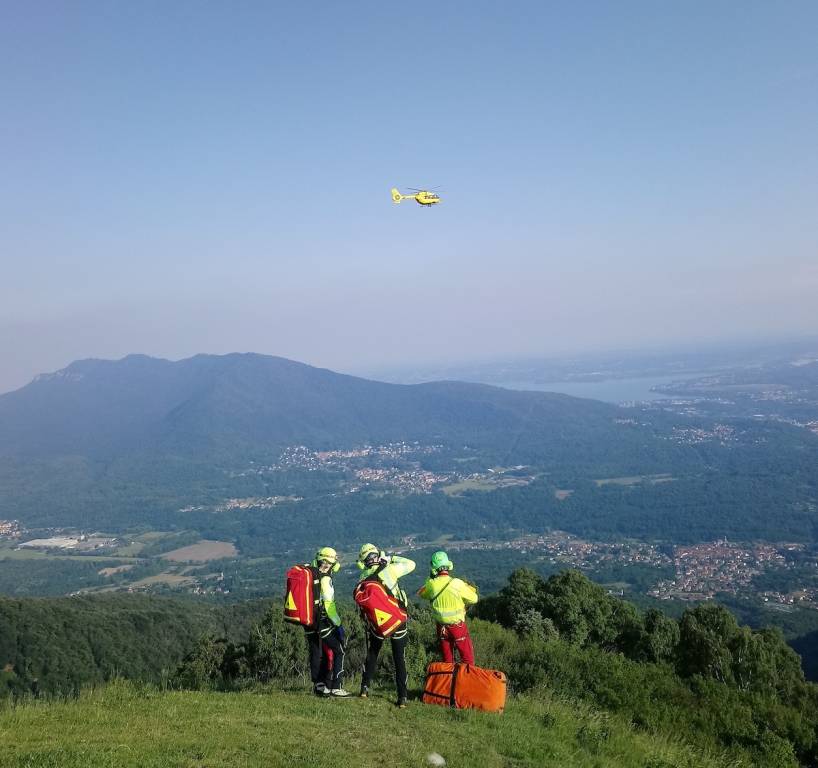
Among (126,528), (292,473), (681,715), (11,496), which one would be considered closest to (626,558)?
(681,715)

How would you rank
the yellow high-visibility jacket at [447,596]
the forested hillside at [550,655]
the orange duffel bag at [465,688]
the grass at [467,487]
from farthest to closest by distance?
the grass at [467,487]
the forested hillside at [550,655]
the yellow high-visibility jacket at [447,596]
the orange duffel bag at [465,688]

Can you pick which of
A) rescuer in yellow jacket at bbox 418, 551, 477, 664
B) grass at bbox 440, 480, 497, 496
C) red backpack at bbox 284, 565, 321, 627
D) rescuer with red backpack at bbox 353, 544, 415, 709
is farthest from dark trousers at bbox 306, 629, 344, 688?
grass at bbox 440, 480, 497, 496

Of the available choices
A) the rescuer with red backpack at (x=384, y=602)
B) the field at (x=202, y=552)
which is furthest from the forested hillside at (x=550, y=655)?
the field at (x=202, y=552)

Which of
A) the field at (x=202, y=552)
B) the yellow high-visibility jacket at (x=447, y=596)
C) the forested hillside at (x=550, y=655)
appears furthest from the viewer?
the field at (x=202, y=552)

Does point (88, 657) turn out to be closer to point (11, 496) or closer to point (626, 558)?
point (626, 558)

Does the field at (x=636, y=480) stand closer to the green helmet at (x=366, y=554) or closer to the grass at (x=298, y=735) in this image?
the grass at (x=298, y=735)

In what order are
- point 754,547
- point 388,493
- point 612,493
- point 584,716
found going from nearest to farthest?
point 584,716 < point 754,547 < point 612,493 < point 388,493
